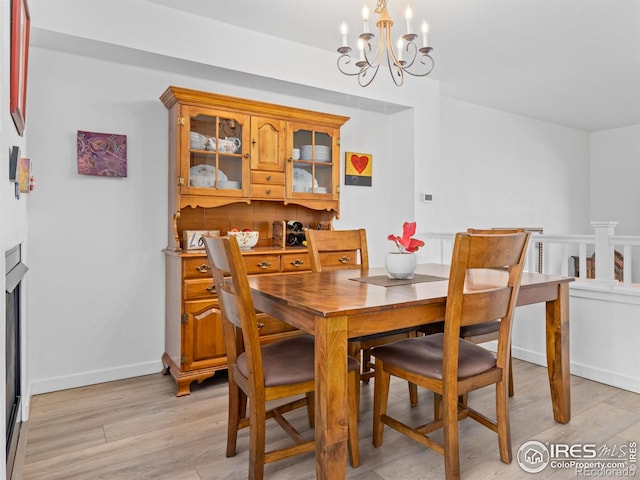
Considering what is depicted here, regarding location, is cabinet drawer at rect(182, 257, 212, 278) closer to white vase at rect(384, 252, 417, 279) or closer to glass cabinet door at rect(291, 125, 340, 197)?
glass cabinet door at rect(291, 125, 340, 197)

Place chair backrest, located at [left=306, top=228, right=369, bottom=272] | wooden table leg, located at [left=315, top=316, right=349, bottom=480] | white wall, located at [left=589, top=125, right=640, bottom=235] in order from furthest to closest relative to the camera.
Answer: white wall, located at [left=589, top=125, right=640, bottom=235], chair backrest, located at [left=306, top=228, right=369, bottom=272], wooden table leg, located at [left=315, top=316, right=349, bottom=480]

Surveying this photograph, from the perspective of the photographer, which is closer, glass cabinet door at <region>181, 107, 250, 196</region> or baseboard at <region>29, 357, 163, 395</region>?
baseboard at <region>29, 357, 163, 395</region>

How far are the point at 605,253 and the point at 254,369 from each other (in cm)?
252

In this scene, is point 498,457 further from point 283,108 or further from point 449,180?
point 449,180

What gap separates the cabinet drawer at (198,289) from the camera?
2.62 metres

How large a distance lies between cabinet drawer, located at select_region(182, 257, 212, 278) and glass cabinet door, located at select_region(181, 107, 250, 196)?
47 cm

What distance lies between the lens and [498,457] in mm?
1825

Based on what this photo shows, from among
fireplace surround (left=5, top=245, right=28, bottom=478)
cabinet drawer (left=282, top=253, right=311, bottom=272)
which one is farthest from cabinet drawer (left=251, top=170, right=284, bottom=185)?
fireplace surround (left=5, top=245, right=28, bottom=478)

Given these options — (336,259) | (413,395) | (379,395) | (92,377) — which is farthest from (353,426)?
(92,377)

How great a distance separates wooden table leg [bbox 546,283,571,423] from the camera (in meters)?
2.10

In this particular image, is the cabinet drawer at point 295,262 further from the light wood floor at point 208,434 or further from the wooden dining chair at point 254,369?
the wooden dining chair at point 254,369

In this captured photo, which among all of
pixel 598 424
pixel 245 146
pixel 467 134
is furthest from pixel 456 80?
pixel 598 424

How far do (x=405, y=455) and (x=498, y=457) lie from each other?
1.32ft

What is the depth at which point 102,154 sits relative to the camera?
2781 mm
